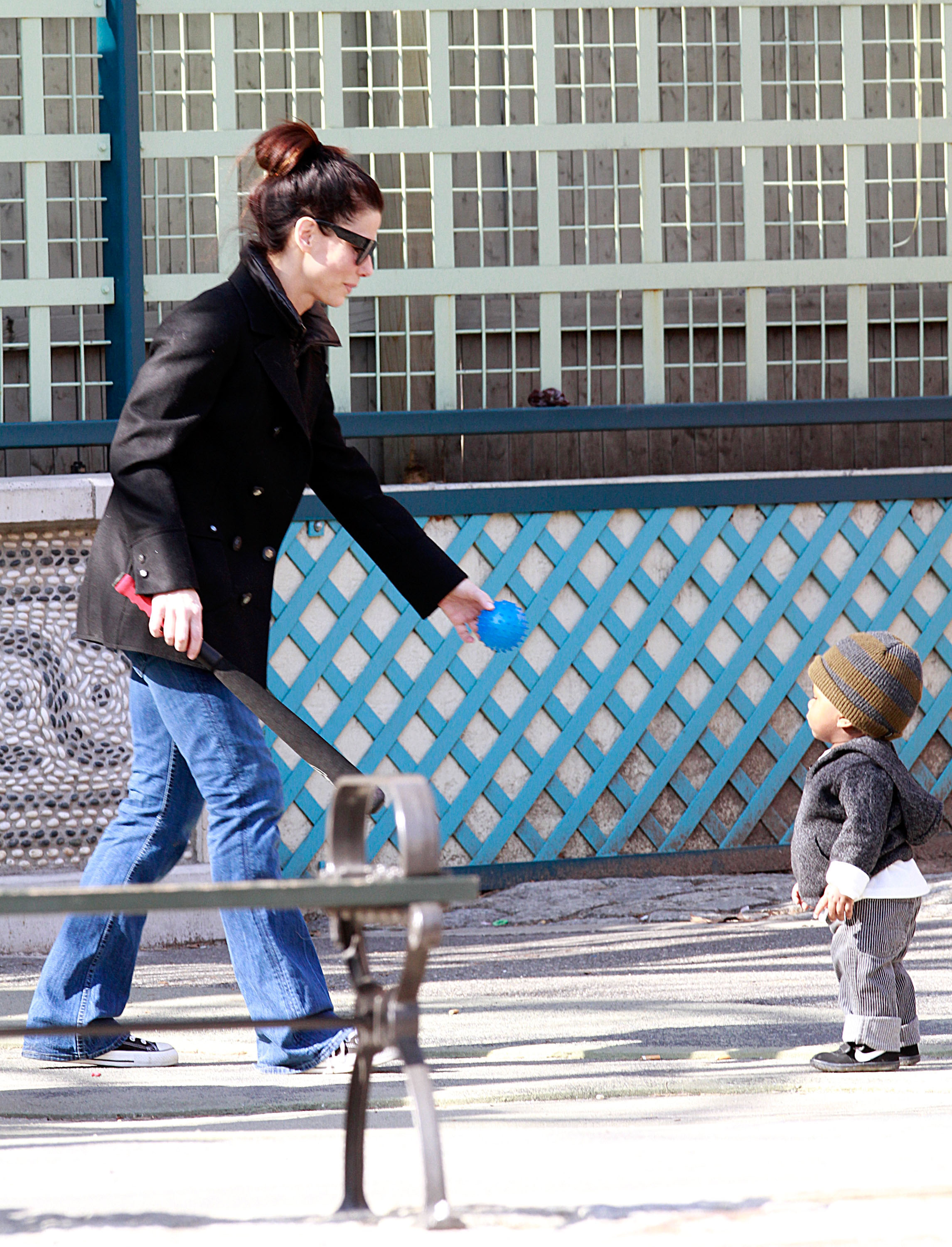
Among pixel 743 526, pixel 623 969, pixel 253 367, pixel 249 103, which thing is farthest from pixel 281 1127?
pixel 249 103

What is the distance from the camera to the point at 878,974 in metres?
2.64

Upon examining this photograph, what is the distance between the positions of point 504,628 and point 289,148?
911 millimetres

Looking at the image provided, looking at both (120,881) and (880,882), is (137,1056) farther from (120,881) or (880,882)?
(880,882)

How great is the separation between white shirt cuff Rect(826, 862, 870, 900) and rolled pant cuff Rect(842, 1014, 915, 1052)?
0.20 m

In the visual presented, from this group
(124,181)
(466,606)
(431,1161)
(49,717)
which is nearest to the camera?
(431,1161)

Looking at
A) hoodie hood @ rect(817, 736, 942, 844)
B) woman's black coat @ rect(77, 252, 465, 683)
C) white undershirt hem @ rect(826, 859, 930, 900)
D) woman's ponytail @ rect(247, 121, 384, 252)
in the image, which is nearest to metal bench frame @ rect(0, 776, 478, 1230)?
woman's black coat @ rect(77, 252, 465, 683)

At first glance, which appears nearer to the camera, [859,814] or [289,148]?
[859,814]

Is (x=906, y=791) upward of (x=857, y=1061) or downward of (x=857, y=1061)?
upward

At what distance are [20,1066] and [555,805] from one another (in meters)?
2.33

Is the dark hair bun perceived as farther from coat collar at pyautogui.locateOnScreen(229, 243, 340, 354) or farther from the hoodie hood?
the hoodie hood

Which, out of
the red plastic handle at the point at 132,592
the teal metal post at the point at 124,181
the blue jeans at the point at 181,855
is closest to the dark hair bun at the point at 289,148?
the red plastic handle at the point at 132,592

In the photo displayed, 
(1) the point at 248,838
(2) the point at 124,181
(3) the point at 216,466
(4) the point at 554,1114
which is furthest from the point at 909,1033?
(2) the point at 124,181

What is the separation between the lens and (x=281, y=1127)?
222cm

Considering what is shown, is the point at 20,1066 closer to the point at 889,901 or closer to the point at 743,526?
the point at 889,901
